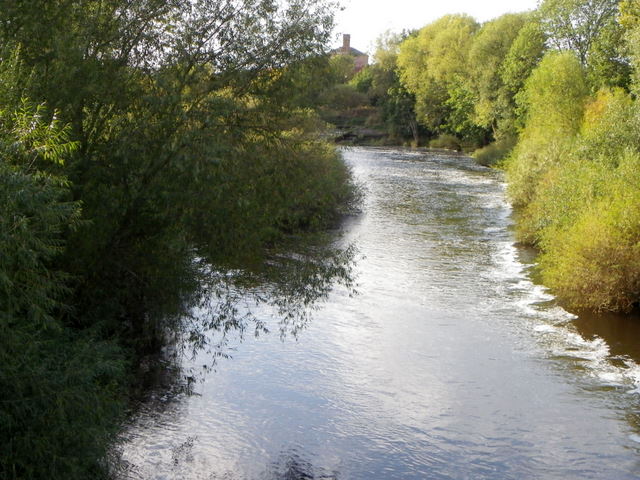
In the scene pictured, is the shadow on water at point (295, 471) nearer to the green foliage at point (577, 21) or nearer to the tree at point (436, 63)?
the green foliage at point (577, 21)

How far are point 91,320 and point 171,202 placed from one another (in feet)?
7.35

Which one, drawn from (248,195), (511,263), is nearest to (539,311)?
(511,263)

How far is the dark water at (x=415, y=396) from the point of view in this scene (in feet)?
36.1

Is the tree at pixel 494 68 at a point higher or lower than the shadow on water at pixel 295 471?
higher

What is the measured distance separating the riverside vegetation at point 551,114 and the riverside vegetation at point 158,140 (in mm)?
7900

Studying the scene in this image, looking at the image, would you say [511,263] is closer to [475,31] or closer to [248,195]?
[248,195]

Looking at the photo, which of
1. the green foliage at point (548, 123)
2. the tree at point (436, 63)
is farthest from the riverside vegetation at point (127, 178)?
the tree at point (436, 63)

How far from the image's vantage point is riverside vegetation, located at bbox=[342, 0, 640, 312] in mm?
17938

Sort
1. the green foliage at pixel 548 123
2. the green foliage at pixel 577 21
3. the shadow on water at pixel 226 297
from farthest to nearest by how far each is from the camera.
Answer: the green foliage at pixel 577 21, the green foliage at pixel 548 123, the shadow on water at pixel 226 297

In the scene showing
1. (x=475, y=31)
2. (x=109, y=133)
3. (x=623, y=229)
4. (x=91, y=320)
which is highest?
(x=475, y=31)

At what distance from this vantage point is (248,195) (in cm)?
1191

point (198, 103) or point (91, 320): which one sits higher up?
point (198, 103)

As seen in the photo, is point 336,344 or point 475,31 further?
point 475,31

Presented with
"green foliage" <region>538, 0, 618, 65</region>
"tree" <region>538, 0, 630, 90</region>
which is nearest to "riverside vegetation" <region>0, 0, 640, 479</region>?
"tree" <region>538, 0, 630, 90</region>
